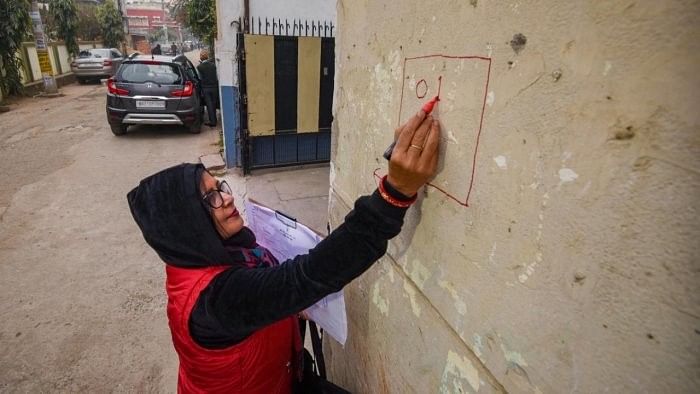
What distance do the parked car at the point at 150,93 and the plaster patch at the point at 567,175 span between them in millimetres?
8445

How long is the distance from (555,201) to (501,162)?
0.50 ft

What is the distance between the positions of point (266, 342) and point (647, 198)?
126cm

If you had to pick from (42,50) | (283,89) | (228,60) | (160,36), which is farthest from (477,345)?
(160,36)

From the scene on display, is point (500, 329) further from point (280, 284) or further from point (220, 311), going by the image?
point (220, 311)

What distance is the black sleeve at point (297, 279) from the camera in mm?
1035

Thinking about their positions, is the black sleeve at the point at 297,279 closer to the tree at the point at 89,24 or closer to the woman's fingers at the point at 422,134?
the woman's fingers at the point at 422,134

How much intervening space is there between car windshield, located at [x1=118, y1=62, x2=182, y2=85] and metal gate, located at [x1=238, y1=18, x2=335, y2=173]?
9.86 feet

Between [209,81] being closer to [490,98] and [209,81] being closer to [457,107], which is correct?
[457,107]

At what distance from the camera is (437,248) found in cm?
106

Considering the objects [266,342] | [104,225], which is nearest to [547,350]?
[266,342]

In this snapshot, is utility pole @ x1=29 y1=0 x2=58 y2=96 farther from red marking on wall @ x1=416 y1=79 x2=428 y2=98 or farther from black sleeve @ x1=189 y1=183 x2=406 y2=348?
red marking on wall @ x1=416 y1=79 x2=428 y2=98

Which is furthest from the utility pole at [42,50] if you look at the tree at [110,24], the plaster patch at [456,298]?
the plaster patch at [456,298]

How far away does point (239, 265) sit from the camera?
136cm

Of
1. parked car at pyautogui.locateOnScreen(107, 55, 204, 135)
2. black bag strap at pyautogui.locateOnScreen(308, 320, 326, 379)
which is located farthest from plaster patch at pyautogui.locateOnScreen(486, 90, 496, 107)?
parked car at pyautogui.locateOnScreen(107, 55, 204, 135)
